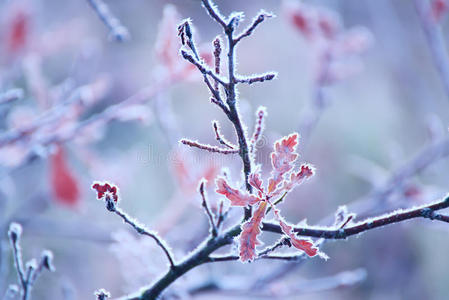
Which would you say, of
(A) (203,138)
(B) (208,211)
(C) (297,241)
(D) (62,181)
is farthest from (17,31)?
(A) (203,138)

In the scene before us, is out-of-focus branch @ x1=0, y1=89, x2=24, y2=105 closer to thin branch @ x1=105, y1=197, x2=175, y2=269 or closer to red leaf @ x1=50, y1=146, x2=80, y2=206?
thin branch @ x1=105, y1=197, x2=175, y2=269

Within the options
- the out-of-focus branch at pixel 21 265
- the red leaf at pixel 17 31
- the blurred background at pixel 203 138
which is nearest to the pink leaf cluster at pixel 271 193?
the out-of-focus branch at pixel 21 265

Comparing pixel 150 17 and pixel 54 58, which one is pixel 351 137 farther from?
pixel 54 58

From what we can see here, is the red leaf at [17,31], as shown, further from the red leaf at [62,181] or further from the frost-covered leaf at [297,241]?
the frost-covered leaf at [297,241]

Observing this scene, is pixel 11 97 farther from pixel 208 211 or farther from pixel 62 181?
pixel 62 181

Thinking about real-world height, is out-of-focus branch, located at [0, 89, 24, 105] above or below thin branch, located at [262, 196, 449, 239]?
above

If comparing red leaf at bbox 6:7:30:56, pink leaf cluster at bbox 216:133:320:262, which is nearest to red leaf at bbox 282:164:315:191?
pink leaf cluster at bbox 216:133:320:262

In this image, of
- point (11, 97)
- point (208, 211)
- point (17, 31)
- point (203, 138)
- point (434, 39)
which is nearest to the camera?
point (208, 211)
